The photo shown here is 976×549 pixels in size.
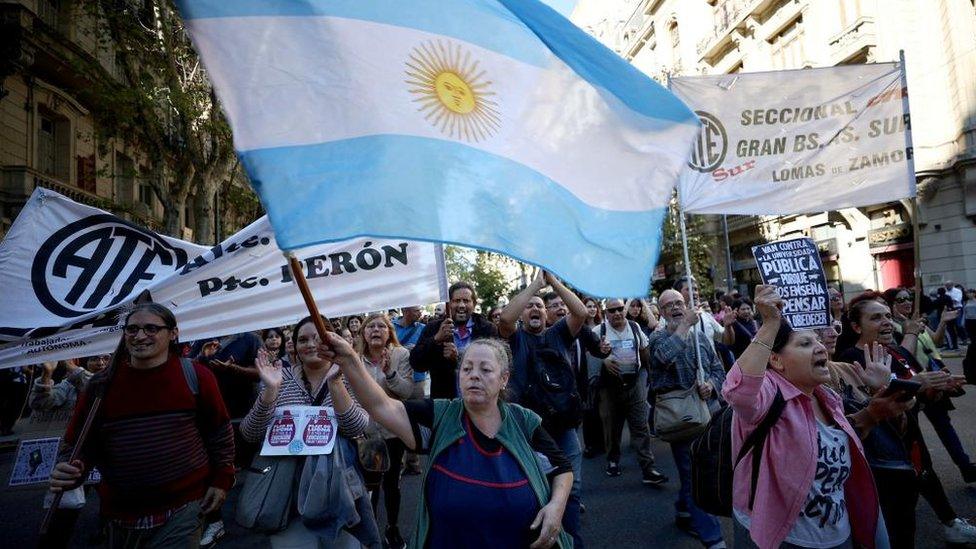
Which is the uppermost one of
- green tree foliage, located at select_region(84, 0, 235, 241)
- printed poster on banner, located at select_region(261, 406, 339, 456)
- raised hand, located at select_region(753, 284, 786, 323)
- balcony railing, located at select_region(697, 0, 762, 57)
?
balcony railing, located at select_region(697, 0, 762, 57)

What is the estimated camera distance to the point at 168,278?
341cm

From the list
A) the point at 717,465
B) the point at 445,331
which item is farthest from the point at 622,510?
the point at 717,465

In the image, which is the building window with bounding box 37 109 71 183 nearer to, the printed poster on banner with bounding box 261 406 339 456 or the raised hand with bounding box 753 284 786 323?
the printed poster on banner with bounding box 261 406 339 456

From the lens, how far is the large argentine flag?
1.98m

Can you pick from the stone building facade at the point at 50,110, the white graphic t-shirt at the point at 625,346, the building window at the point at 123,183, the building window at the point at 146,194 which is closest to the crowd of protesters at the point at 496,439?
the white graphic t-shirt at the point at 625,346

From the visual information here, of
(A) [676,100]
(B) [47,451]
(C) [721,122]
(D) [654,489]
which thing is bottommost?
(D) [654,489]

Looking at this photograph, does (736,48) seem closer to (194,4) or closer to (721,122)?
(721,122)

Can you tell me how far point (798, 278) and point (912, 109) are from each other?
20.0 metres

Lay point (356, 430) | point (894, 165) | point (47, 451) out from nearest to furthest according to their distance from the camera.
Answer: point (356, 430)
point (47, 451)
point (894, 165)

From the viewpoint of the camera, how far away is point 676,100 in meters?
2.70

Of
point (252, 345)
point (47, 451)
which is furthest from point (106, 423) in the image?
point (252, 345)

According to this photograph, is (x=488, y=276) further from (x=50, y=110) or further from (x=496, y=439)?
(x=496, y=439)

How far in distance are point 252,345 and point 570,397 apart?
3.08 metres

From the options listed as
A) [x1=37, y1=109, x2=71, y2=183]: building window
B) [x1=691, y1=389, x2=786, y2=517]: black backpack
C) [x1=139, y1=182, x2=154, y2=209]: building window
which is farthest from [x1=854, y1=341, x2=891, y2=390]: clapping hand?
[x1=139, y1=182, x2=154, y2=209]: building window
